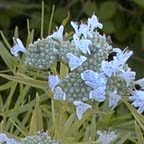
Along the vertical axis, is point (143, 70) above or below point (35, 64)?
above

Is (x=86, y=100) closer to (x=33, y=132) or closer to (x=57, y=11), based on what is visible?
(x=33, y=132)

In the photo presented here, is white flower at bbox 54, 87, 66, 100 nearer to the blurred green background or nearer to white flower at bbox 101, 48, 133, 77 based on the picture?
white flower at bbox 101, 48, 133, 77

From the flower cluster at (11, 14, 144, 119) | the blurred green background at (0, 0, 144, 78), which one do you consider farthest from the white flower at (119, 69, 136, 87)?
the blurred green background at (0, 0, 144, 78)

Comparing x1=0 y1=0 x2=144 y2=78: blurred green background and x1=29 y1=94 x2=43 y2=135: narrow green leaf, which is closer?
x1=29 y1=94 x2=43 y2=135: narrow green leaf

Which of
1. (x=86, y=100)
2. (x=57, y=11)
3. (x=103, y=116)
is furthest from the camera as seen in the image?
(x=57, y=11)

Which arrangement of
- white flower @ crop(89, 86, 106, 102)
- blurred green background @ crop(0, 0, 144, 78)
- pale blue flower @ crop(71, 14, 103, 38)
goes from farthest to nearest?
Result: blurred green background @ crop(0, 0, 144, 78)
pale blue flower @ crop(71, 14, 103, 38)
white flower @ crop(89, 86, 106, 102)

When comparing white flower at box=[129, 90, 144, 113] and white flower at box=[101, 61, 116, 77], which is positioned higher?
white flower at box=[101, 61, 116, 77]

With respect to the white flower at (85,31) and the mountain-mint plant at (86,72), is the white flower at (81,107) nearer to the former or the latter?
the mountain-mint plant at (86,72)

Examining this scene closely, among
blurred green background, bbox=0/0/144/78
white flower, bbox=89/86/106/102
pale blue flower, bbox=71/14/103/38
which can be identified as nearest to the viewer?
white flower, bbox=89/86/106/102

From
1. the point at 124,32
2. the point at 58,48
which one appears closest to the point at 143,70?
the point at 124,32
